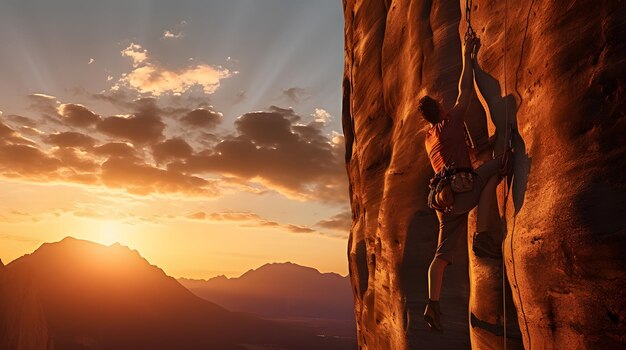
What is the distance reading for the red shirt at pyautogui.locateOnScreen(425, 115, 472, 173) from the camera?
7.23 m

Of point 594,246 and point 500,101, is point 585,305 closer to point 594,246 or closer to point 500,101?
point 594,246

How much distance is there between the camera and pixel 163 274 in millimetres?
170000

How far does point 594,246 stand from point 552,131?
5.20 ft

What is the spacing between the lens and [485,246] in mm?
7316

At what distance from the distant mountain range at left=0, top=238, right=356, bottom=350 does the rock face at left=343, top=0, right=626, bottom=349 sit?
5310 cm

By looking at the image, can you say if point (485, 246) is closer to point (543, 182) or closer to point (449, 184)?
point (449, 184)

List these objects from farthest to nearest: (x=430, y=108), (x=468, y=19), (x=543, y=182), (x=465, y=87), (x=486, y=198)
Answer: (x=468, y=19) < (x=465, y=87) < (x=430, y=108) < (x=486, y=198) < (x=543, y=182)

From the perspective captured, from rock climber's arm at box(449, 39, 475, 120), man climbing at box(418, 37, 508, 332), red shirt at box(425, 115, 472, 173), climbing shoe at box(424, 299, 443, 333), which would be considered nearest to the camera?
man climbing at box(418, 37, 508, 332)

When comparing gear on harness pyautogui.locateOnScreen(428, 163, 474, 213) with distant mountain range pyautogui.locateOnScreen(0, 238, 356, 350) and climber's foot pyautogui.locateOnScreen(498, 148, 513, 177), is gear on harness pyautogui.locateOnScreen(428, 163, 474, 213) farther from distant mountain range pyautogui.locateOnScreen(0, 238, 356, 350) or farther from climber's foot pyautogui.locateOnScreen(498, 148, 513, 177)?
distant mountain range pyautogui.locateOnScreen(0, 238, 356, 350)

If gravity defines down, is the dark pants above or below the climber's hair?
below

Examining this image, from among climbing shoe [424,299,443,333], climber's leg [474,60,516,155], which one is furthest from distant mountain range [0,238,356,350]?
climber's leg [474,60,516,155]

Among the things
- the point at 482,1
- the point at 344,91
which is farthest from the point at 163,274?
the point at 482,1

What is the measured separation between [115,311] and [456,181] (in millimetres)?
129223

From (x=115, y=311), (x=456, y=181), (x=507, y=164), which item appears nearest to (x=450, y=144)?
(x=456, y=181)
